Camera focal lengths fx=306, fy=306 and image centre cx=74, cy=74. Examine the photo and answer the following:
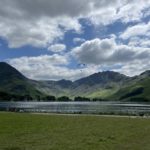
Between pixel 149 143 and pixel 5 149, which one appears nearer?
pixel 5 149

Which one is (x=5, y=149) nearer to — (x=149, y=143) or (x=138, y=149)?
(x=138, y=149)

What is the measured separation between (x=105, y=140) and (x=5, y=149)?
10318mm

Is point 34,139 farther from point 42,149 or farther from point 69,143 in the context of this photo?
point 42,149

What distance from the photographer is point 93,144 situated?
26.6m

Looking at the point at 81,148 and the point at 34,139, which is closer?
the point at 81,148

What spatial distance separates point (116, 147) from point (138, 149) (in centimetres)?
191

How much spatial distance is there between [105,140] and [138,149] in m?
5.42

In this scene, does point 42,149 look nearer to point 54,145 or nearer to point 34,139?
point 54,145

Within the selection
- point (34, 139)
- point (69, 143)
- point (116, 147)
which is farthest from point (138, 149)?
point (34, 139)

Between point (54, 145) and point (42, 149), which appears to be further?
point (54, 145)

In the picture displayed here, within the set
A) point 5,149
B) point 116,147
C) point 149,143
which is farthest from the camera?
point 149,143

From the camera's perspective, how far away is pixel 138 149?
2433cm

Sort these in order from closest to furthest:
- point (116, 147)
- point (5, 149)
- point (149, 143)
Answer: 1. point (5, 149)
2. point (116, 147)
3. point (149, 143)

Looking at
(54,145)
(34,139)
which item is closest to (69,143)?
(54,145)
